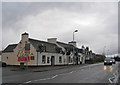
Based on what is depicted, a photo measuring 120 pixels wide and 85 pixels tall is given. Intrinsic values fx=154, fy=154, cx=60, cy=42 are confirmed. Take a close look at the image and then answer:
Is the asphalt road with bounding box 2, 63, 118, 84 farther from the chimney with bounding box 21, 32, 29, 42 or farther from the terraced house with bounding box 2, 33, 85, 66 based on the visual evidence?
the chimney with bounding box 21, 32, 29, 42

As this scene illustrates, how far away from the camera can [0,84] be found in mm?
10758

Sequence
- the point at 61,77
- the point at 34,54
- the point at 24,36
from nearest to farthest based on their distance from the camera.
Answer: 1. the point at 61,77
2. the point at 34,54
3. the point at 24,36

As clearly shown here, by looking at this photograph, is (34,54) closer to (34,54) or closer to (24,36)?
(34,54)

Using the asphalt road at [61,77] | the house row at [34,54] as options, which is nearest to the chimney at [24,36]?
the house row at [34,54]

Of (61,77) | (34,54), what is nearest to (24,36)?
(34,54)

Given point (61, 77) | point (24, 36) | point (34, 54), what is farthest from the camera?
point (24, 36)

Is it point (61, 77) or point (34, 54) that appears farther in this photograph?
point (34, 54)

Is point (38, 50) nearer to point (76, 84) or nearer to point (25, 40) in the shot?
point (25, 40)

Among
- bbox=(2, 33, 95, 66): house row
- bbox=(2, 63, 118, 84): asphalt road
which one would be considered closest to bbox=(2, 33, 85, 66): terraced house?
bbox=(2, 33, 95, 66): house row

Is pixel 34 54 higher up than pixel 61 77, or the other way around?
pixel 34 54

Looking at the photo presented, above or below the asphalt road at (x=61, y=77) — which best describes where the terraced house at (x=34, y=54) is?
above

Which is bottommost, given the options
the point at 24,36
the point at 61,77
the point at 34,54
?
the point at 61,77

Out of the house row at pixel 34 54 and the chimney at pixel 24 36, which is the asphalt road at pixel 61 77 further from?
the chimney at pixel 24 36

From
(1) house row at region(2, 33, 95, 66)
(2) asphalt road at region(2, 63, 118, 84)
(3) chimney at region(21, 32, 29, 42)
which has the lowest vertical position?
(2) asphalt road at region(2, 63, 118, 84)
